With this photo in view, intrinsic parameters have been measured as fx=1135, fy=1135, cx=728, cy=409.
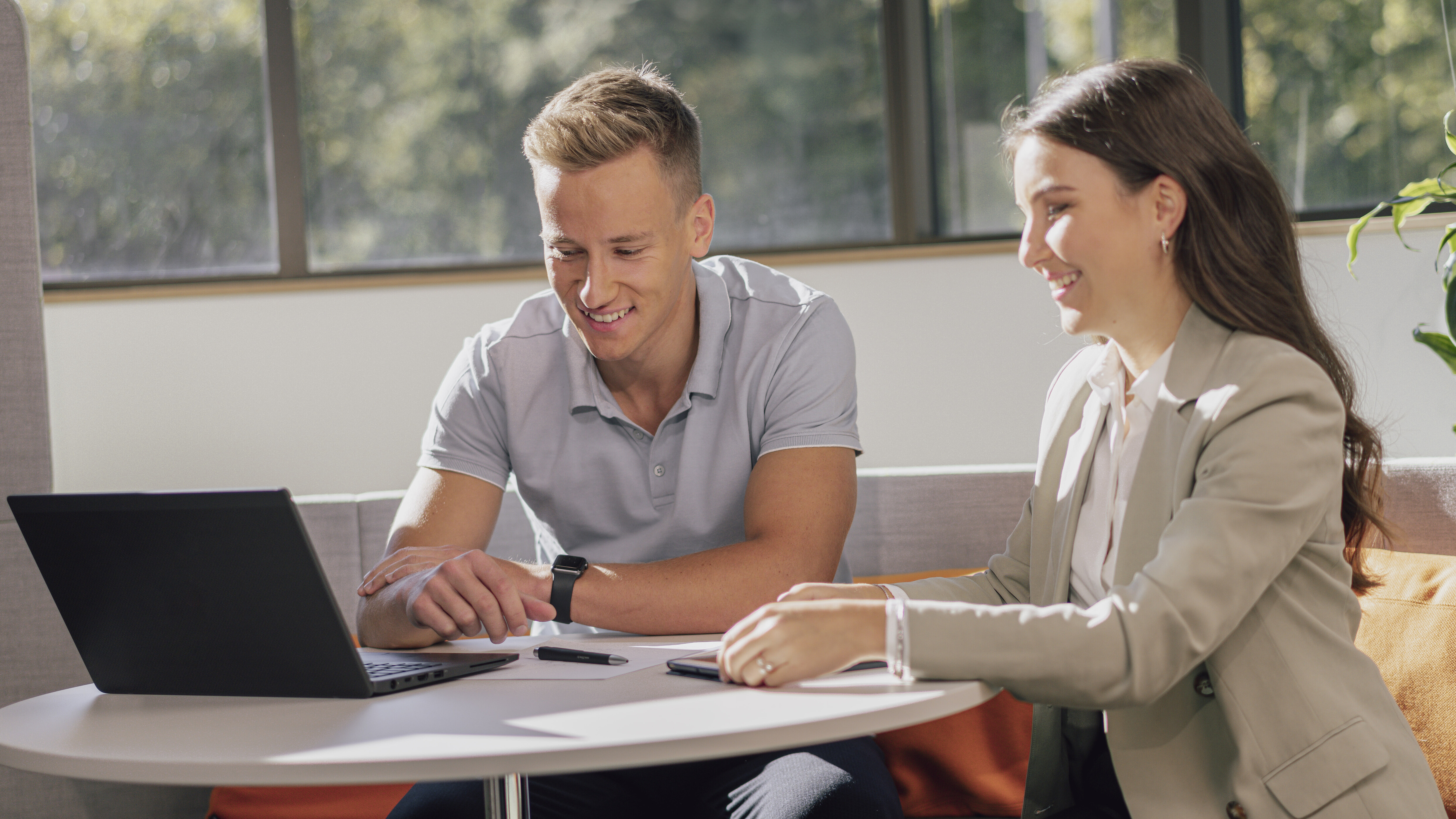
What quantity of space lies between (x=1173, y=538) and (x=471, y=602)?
28.9 inches

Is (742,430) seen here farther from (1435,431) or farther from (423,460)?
(1435,431)

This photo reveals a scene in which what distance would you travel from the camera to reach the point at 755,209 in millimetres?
3297

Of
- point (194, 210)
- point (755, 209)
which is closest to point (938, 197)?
point (755, 209)

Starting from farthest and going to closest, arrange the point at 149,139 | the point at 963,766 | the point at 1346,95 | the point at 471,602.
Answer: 1. the point at 149,139
2. the point at 1346,95
3. the point at 963,766
4. the point at 471,602

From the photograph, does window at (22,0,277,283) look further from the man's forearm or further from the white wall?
the man's forearm

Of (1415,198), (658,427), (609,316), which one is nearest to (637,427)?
(658,427)

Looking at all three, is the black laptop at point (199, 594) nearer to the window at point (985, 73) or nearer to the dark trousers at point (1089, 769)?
the dark trousers at point (1089, 769)

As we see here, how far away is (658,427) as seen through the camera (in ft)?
5.65

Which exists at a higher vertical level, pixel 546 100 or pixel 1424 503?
pixel 546 100

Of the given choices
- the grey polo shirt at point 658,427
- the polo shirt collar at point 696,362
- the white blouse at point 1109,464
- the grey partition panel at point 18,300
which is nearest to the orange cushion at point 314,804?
the grey polo shirt at point 658,427

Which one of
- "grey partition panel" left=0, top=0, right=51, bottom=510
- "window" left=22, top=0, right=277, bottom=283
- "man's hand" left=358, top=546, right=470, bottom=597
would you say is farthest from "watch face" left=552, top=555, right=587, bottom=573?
"window" left=22, top=0, right=277, bottom=283

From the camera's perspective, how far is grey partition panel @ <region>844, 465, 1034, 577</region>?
7.03 ft

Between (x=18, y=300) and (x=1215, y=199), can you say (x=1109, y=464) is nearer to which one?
(x=1215, y=199)

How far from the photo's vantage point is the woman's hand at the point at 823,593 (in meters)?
1.14
